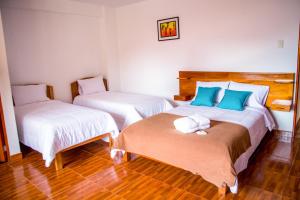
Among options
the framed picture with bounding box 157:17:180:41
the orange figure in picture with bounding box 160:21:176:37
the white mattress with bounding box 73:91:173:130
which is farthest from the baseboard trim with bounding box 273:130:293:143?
the orange figure in picture with bounding box 160:21:176:37

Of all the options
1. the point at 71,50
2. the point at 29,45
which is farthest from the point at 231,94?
the point at 29,45

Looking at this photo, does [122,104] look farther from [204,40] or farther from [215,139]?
[215,139]

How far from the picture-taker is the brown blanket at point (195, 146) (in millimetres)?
2174

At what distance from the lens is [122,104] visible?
3938 millimetres

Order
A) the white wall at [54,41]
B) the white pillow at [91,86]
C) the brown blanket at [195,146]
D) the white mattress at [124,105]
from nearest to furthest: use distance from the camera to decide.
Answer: the brown blanket at [195,146] → the white mattress at [124,105] → the white wall at [54,41] → the white pillow at [91,86]

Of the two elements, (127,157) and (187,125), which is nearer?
(187,125)

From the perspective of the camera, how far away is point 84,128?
3115 millimetres

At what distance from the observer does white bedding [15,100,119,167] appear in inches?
111

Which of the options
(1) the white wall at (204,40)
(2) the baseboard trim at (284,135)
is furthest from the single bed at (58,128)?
(2) the baseboard trim at (284,135)

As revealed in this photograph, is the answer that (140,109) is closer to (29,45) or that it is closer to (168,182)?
(168,182)

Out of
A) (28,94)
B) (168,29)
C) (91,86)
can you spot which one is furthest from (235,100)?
(28,94)

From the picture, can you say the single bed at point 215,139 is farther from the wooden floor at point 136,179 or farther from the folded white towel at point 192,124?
the wooden floor at point 136,179

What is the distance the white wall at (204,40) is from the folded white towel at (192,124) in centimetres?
157

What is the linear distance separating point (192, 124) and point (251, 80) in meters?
1.66
